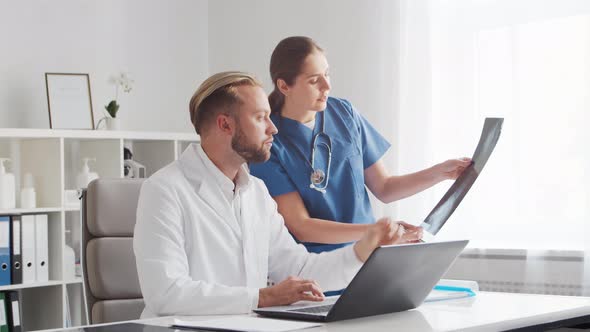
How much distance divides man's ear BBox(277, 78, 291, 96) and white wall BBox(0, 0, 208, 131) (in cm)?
222

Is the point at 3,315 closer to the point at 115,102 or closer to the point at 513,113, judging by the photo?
the point at 115,102

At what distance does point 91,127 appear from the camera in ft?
13.6

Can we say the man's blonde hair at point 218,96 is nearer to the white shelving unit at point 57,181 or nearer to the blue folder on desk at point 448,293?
the blue folder on desk at point 448,293

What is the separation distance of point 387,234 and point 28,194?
2510mm

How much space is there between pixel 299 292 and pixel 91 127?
274cm

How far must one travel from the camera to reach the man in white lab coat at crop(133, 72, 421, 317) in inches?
64.4

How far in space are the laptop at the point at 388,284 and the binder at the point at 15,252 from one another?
2.44 m

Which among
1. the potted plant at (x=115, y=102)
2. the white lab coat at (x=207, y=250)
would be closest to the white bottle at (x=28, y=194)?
the potted plant at (x=115, y=102)

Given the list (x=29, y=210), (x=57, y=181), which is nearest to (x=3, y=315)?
(x=29, y=210)

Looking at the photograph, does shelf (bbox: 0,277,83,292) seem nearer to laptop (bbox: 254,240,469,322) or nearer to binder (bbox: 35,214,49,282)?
binder (bbox: 35,214,49,282)

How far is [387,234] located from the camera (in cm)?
175

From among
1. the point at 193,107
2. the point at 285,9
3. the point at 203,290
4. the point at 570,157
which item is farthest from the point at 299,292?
the point at 285,9

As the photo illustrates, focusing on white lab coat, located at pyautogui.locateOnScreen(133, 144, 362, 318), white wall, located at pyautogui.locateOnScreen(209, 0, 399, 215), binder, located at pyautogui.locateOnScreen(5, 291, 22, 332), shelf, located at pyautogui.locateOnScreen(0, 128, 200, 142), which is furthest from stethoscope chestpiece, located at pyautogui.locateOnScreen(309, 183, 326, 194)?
binder, located at pyautogui.locateOnScreen(5, 291, 22, 332)

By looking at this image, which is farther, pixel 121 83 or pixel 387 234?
pixel 121 83
